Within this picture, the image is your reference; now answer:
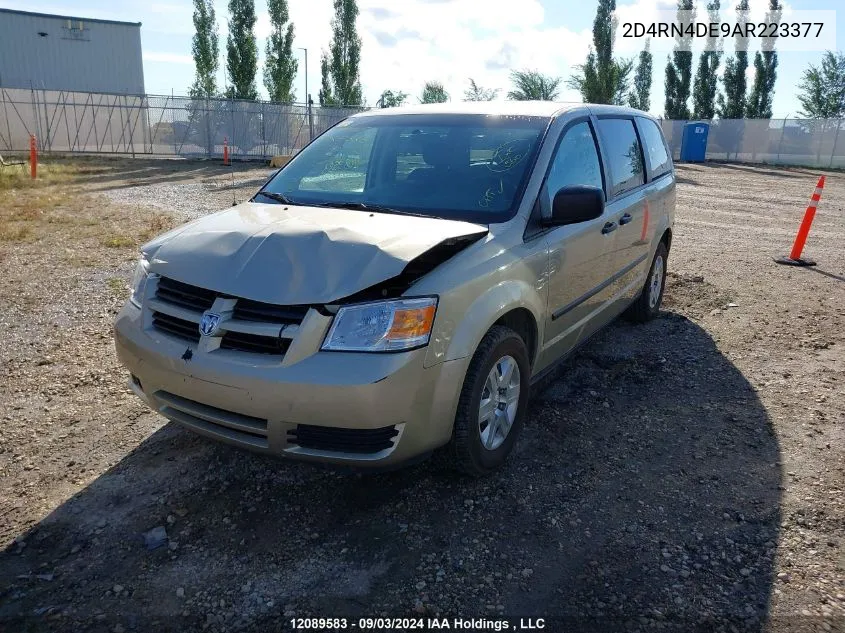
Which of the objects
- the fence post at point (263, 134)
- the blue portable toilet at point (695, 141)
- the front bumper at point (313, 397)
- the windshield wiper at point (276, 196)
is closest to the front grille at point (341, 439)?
the front bumper at point (313, 397)

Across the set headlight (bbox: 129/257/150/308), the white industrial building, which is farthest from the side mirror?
the white industrial building

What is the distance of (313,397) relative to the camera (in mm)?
2703

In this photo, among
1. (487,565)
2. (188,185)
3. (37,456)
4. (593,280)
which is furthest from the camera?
(188,185)

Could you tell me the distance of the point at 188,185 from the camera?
18.8 m

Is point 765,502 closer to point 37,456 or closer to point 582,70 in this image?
point 37,456

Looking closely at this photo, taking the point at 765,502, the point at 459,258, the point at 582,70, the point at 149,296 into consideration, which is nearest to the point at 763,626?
the point at 765,502

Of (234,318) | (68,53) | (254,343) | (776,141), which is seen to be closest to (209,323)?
(234,318)

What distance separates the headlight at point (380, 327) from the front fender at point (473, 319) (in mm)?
86

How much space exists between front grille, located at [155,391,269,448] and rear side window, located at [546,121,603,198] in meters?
2.02

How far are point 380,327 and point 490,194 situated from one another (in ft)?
4.05

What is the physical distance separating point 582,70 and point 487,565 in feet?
143

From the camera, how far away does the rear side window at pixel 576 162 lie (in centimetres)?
386

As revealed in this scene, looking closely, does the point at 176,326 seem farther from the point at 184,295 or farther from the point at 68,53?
the point at 68,53

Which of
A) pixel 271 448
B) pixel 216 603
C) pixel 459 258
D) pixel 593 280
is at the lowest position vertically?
pixel 216 603
